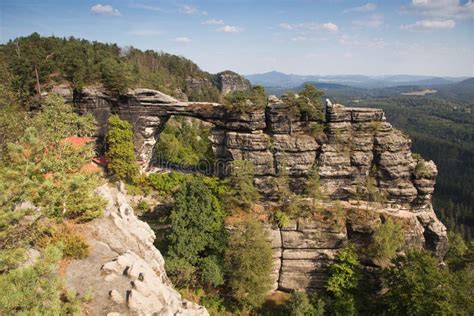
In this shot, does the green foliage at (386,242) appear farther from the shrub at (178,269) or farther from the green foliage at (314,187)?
the shrub at (178,269)

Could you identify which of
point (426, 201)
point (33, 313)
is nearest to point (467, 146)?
point (426, 201)

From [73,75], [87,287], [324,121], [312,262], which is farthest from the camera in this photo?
[73,75]

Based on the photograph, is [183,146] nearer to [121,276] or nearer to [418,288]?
[418,288]

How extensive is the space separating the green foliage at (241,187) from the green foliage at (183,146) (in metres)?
6.05

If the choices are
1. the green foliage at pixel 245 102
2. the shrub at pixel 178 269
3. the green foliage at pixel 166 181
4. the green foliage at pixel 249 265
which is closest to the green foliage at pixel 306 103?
the green foliage at pixel 245 102

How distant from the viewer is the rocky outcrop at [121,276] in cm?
1010

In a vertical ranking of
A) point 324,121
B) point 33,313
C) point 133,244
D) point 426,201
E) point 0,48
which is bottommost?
point 426,201

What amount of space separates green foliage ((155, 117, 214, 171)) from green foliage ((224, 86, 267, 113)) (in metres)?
6.05

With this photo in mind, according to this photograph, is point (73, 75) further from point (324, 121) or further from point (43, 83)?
point (324, 121)

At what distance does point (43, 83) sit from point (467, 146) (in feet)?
534

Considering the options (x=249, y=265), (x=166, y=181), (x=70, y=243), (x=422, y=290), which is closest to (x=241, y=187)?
(x=249, y=265)

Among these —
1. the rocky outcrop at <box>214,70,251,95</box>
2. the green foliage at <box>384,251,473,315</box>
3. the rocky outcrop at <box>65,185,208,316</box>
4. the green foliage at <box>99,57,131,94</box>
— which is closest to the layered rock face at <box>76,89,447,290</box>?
the green foliage at <box>384,251,473,315</box>

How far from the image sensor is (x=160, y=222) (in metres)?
30.5

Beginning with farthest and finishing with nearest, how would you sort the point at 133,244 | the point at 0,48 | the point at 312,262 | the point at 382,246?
1. the point at 0,48
2. the point at 312,262
3. the point at 382,246
4. the point at 133,244
